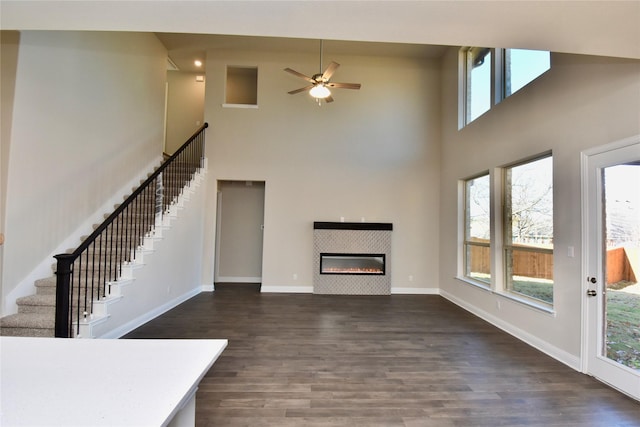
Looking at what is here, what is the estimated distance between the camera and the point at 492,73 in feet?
14.8

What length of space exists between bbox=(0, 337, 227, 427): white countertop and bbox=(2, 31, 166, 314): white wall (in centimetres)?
286

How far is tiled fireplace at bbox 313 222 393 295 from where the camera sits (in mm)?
5965

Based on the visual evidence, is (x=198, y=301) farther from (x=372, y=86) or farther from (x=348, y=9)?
(x=372, y=86)

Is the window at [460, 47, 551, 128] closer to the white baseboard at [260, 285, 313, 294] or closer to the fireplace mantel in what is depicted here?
the fireplace mantel

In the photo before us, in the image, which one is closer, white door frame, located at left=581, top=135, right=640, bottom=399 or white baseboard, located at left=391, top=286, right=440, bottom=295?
white door frame, located at left=581, top=135, right=640, bottom=399

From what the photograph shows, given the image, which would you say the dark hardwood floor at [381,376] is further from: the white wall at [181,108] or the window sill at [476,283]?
the white wall at [181,108]

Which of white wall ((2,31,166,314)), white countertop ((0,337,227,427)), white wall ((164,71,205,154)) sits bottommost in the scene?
white countertop ((0,337,227,427))

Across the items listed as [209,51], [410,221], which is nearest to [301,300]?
[410,221]

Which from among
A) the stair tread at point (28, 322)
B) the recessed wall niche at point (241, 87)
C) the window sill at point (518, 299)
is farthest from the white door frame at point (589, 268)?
the recessed wall niche at point (241, 87)

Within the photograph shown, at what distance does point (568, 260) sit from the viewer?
304 centimetres

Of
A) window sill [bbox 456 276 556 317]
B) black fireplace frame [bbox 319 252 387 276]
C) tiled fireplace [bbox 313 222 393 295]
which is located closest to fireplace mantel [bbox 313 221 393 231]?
tiled fireplace [bbox 313 222 393 295]

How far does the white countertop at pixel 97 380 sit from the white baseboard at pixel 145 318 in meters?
2.50

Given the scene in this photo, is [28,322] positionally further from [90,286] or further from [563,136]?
Result: [563,136]

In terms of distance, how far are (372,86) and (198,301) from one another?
18.9ft
